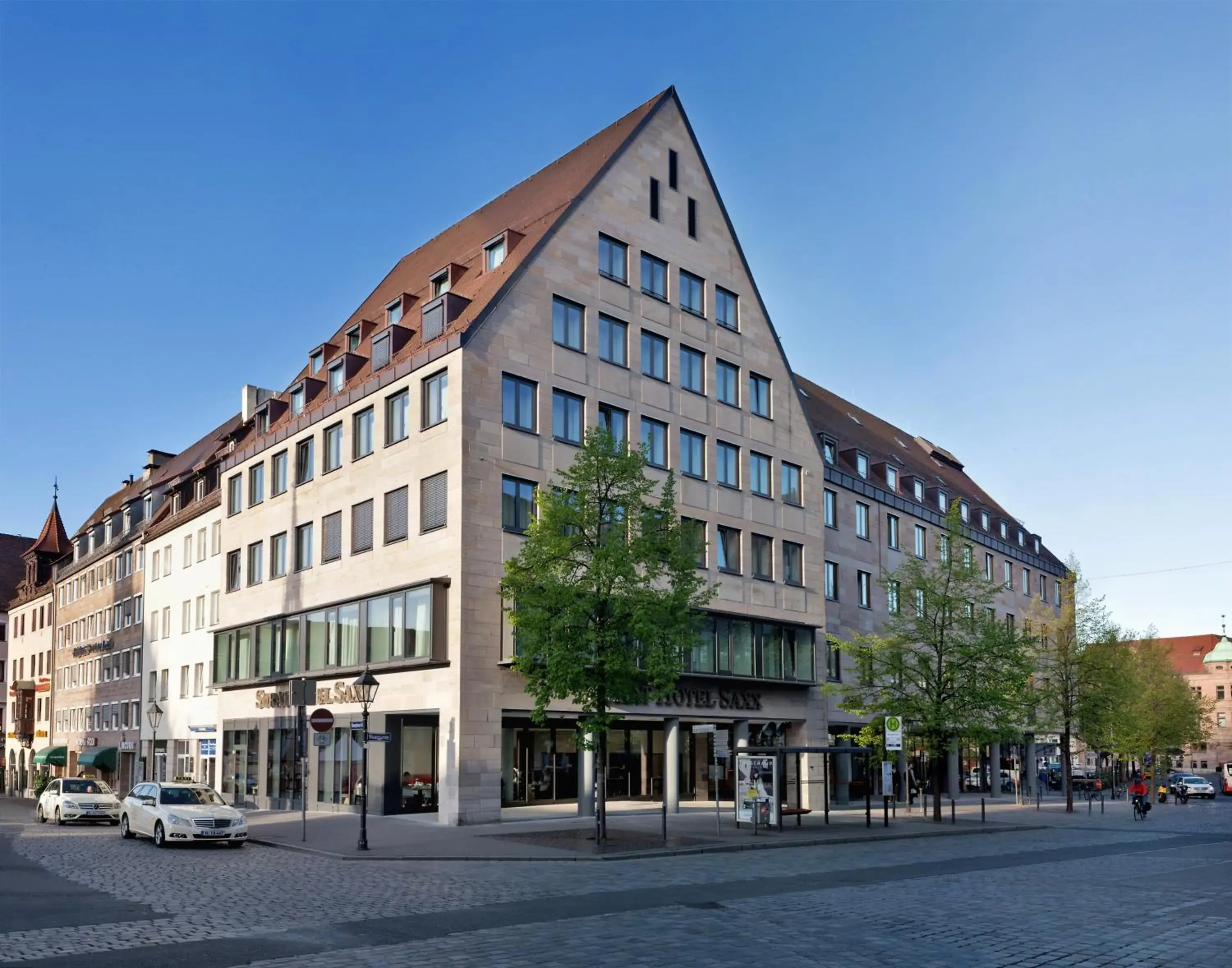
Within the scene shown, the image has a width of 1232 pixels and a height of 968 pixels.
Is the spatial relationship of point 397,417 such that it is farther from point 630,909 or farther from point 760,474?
point 630,909

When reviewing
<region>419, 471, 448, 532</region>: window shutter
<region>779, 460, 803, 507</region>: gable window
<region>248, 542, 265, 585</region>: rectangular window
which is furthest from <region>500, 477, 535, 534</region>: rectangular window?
<region>248, 542, 265, 585</region>: rectangular window

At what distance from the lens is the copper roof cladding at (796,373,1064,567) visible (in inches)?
2409

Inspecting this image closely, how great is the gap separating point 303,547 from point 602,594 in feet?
61.0

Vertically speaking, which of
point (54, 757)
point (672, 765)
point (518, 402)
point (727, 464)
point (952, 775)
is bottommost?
point (54, 757)

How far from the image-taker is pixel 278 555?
46.7 metres

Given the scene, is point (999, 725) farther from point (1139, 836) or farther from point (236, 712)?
point (236, 712)

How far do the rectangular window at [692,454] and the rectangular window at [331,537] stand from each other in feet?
38.6

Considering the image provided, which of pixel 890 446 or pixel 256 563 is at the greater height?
pixel 890 446

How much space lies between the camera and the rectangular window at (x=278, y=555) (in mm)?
Answer: 46000

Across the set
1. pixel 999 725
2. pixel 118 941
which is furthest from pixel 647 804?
pixel 118 941

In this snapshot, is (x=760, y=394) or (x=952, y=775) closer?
(x=760, y=394)

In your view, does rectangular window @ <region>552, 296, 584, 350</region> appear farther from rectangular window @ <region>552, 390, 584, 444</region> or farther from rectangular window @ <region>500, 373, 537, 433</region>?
rectangular window @ <region>500, 373, 537, 433</region>

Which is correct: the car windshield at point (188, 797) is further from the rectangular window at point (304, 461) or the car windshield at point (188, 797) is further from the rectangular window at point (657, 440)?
the rectangular window at point (657, 440)

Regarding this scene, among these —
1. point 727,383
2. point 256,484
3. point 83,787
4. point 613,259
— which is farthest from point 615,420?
point 83,787
